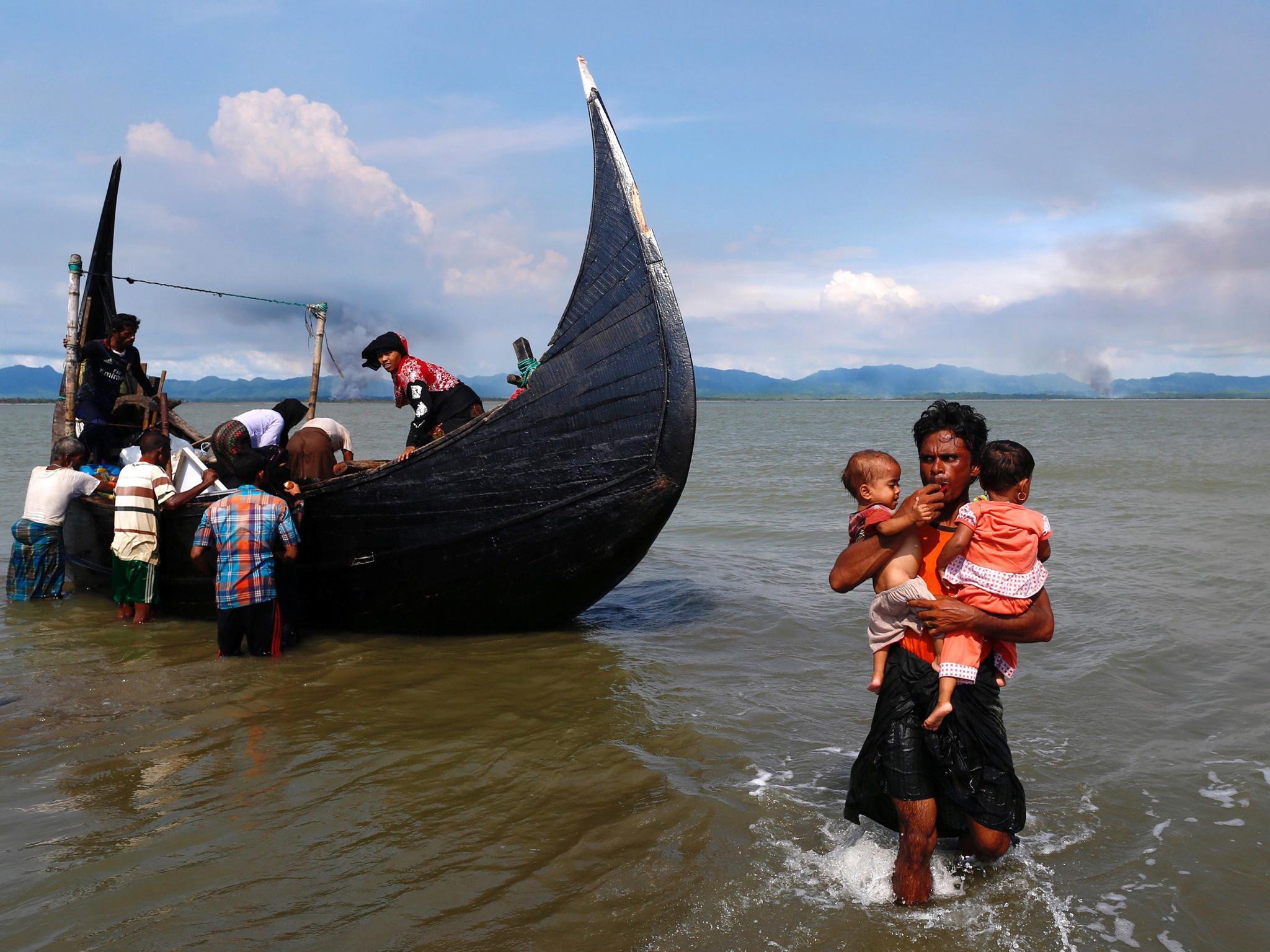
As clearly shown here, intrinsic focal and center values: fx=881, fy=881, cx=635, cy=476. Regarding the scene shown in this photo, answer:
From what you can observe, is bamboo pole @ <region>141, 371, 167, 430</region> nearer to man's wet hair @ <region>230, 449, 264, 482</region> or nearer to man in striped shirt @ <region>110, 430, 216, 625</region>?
man in striped shirt @ <region>110, 430, 216, 625</region>

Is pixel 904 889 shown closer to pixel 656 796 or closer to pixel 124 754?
pixel 656 796

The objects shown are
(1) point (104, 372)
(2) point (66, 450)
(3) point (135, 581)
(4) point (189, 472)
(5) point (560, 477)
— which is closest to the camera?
(5) point (560, 477)

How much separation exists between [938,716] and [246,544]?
4.53 meters

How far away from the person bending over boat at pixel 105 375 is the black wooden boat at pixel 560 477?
326cm

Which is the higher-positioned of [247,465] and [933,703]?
[247,465]

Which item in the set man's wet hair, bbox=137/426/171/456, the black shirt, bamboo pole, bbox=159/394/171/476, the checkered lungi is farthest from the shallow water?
the black shirt

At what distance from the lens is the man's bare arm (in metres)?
2.78

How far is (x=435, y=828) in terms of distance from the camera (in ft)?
12.3

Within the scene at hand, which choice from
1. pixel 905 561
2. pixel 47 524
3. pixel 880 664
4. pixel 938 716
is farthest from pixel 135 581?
pixel 938 716

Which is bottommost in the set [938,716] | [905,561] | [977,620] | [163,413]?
[938,716]

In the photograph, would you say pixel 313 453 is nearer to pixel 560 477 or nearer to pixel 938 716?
pixel 560 477

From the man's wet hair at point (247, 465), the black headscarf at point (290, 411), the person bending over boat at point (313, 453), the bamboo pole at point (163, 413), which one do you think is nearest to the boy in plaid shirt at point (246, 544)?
the man's wet hair at point (247, 465)

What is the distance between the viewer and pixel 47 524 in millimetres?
7797

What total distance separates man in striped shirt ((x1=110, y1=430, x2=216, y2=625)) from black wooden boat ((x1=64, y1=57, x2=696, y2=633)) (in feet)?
4.32
